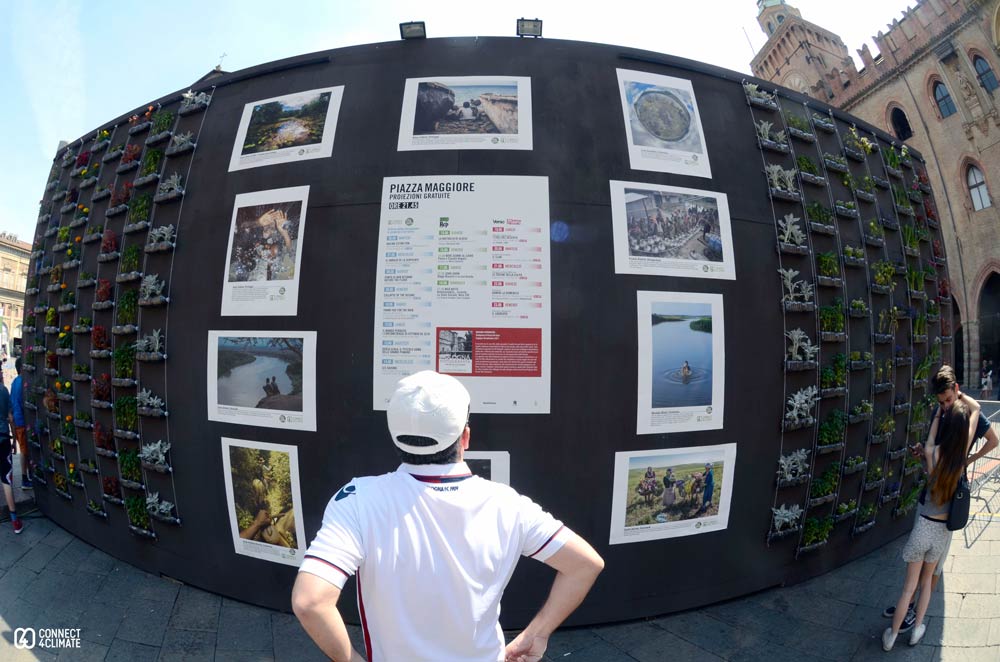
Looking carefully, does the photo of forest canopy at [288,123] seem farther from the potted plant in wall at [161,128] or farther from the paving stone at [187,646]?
the paving stone at [187,646]

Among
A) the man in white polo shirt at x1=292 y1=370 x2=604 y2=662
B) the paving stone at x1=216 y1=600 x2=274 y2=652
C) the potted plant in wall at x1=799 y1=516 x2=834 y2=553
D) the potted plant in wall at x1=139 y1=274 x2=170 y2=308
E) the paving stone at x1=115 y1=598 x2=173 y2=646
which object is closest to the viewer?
the man in white polo shirt at x1=292 y1=370 x2=604 y2=662

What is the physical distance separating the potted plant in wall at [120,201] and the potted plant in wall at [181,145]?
850 mm

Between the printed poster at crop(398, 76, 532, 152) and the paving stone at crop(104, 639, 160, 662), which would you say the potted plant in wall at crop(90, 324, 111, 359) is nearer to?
the paving stone at crop(104, 639, 160, 662)

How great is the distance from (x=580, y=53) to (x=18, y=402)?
10.3 m

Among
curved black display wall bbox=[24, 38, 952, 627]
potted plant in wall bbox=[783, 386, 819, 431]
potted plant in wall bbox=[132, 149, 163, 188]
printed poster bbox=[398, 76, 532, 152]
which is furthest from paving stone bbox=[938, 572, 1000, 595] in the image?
potted plant in wall bbox=[132, 149, 163, 188]

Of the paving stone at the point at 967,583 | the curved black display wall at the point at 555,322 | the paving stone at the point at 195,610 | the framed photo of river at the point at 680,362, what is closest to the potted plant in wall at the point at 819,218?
the curved black display wall at the point at 555,322

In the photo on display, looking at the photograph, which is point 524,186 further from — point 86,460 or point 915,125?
point 915,125

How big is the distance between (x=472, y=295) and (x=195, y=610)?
445 centimetres

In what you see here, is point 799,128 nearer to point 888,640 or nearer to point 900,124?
point 888,640

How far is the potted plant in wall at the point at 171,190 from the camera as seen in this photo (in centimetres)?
565

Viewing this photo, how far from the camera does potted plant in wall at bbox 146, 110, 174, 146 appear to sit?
6.13 metres

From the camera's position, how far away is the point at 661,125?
5262 millimetres

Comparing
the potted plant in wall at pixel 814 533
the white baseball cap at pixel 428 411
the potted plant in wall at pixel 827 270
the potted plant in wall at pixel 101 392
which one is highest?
the potted plant in wall at pixel 827 270

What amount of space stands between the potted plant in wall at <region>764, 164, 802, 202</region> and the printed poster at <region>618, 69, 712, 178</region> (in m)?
0.89
